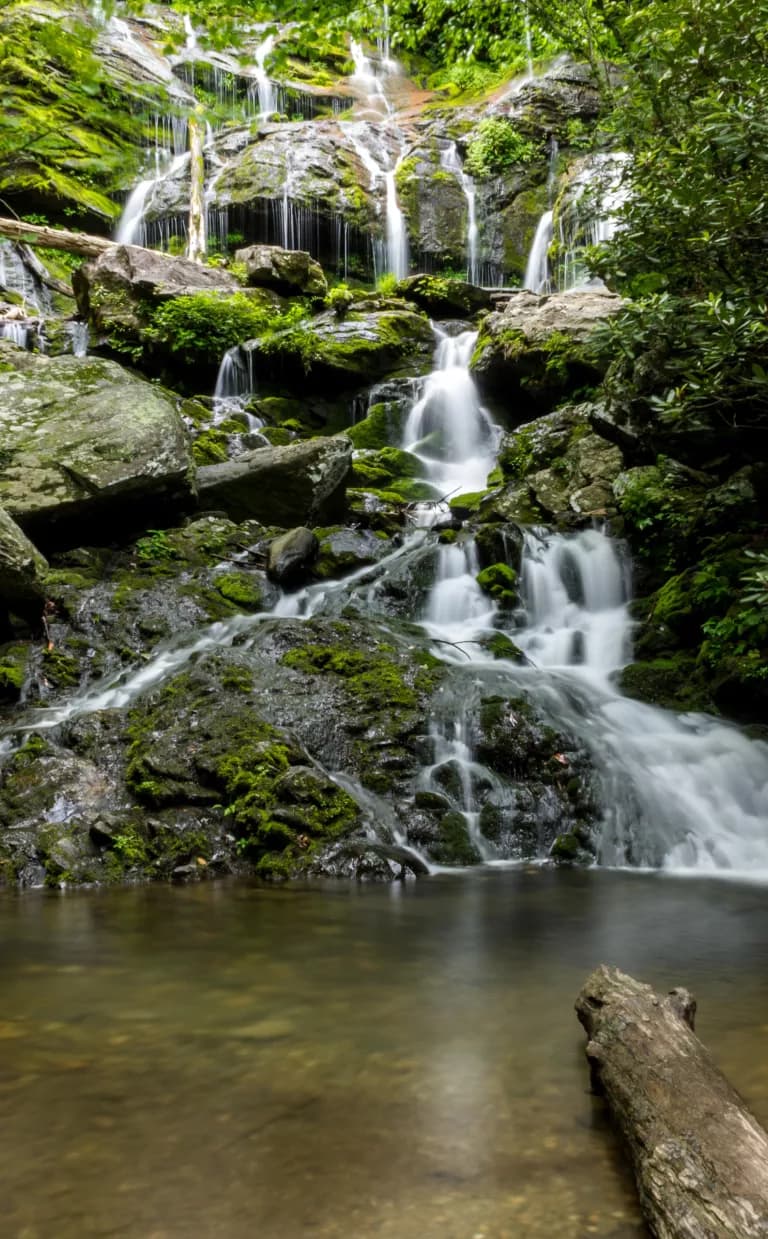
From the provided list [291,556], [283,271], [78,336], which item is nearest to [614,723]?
[291,556]

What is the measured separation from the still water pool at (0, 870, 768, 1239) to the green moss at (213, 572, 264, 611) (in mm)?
4652

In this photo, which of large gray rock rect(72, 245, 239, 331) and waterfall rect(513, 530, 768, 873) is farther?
large gray rock rect(72, 245, 239, 331)

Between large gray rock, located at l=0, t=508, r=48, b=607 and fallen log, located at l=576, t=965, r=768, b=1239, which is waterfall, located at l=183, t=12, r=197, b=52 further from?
fallen log, located at l=576, t=965, r=768, b=1239

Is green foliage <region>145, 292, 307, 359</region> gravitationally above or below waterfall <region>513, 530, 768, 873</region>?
above

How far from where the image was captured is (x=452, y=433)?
13570mm

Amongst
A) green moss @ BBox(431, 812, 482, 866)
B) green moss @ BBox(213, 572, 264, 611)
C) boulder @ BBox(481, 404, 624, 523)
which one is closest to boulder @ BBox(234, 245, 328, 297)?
boulder @ BBox(481, 404, 624, 523)

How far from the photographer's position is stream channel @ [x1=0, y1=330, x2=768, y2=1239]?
1758mm

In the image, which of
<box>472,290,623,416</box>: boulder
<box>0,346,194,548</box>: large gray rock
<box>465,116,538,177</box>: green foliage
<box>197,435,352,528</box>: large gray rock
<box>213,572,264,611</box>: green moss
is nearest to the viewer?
<box>0,346,194,548</box>: large gray rock

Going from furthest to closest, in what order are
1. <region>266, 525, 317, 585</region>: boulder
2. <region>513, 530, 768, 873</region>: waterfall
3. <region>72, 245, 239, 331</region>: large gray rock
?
1. <region>72, 245, 239, 331</region>: large gray rock
2. <region>266, 525, 317, 585</region>: boulder
3. <region>513, 530, 768, 873</region>: waterfall

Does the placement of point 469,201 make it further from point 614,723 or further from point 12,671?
point 12,671

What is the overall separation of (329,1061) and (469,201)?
2236cm

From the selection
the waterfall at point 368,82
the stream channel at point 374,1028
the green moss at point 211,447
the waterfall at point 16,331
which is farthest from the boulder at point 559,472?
the waterfall at point 368,82

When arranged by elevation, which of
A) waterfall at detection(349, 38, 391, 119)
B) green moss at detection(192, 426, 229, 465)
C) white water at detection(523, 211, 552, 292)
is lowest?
green moss at detection(192, 426, 229, 465)

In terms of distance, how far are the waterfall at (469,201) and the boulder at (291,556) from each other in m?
13.5
